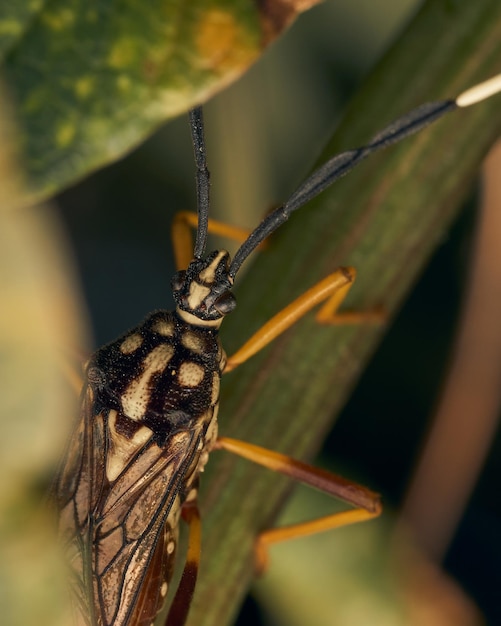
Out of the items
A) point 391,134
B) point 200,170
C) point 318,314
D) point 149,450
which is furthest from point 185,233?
point 391,134

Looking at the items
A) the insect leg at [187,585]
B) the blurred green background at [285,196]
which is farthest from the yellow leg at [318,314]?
the blurred green background at [285,196]

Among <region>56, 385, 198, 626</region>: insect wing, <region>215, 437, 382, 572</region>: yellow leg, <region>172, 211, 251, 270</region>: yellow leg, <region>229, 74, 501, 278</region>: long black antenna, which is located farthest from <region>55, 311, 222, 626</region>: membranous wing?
<region>229, 74, 501, 278</region>: long black antenna

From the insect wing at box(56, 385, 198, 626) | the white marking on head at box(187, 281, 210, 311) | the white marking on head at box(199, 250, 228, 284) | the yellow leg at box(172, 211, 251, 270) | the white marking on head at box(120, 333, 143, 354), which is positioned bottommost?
the insect wing at box(56, 385, 198, 626)

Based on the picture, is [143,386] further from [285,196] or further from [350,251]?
[285,196]

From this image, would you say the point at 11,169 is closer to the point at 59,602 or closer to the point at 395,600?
the point at 59,602

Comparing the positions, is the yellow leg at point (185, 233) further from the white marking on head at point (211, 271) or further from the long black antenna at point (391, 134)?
the long black antenna at point (391, 134)

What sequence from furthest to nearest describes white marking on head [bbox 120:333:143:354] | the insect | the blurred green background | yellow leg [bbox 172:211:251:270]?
the blurred green background < yellow leg [bbox 172:211:251:270] < white marking on head [bbox 120:333:143:354] < the insect

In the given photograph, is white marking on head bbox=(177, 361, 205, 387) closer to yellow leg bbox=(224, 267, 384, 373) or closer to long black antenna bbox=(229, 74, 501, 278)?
yellow leg bbox=(224, 267, 384, 373)
